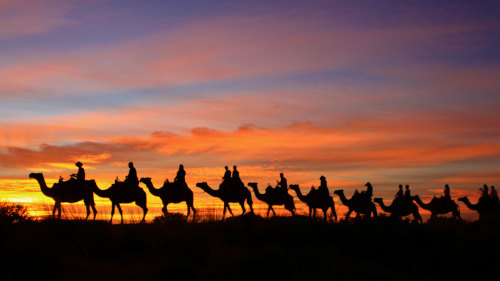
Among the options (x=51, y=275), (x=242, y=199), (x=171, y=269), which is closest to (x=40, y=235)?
(x=51, y=275)

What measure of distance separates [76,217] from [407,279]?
39.0 feet

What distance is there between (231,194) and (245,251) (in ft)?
39.6

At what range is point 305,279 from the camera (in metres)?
12.6

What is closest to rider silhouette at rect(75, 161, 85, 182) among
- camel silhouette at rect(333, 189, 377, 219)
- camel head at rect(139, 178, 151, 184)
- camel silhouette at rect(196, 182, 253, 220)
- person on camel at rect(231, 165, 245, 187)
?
camel head at rect(139, 178, 151, 184)

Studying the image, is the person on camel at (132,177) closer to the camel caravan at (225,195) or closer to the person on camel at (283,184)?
the camel caravan at (225,195)

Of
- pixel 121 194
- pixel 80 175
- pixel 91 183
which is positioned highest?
pixel 80 175

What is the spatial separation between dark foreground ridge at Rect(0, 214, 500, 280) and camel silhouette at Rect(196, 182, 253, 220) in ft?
23.0

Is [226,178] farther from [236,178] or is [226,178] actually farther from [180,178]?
[180,178]

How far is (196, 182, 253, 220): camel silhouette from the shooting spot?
28.0 metres

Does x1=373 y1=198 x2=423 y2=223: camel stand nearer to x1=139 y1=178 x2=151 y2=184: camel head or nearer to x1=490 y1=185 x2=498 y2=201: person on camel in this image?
x1=490 y1=185 x2=498 y2=201: person on camel

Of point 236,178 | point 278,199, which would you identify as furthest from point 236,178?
point 278,199

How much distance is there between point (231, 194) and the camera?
2820 cm

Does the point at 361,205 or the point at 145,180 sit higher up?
the point at 145,180

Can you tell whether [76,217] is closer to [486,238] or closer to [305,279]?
[305,279]
